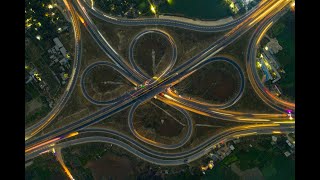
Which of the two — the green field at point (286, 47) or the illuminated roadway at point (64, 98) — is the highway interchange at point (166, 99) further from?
the green field at point (286, 47)

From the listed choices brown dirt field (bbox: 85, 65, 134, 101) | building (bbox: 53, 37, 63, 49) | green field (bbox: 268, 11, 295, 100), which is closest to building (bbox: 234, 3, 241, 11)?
green field (bbox: 268, 11, 295, 100)

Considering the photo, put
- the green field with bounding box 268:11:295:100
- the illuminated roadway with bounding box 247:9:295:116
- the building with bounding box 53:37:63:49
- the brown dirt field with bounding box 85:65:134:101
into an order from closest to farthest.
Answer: the illuminated roadway with bounding box 247:9:295:116, the green field with bounding box 268:11:295:100, the brown dirt field with bounding box 85:65:134:101, the building with bounding box 53:37:63:49

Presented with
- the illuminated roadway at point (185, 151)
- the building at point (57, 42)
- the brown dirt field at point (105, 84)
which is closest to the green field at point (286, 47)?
the illuminated roadway at point (185, 151)

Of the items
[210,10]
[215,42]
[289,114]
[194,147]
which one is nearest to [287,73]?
[289,114]

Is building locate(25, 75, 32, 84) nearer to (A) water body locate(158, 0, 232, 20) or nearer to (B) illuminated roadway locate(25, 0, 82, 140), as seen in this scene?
(B) illuminated roadway locate(25, 0, 82, 140)
